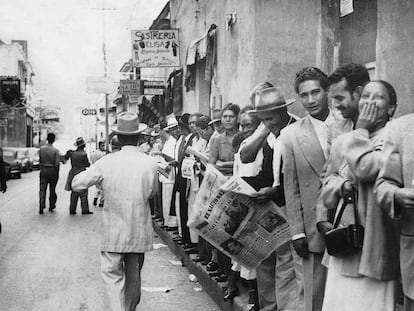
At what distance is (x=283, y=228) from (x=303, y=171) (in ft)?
2.54

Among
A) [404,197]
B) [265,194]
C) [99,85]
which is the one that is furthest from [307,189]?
[99,85]

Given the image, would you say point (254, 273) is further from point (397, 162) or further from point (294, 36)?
point (294, 36)

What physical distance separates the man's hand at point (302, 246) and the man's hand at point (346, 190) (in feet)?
3.09

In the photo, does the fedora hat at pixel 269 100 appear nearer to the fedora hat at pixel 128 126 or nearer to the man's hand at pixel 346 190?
the fedora hat at pixel 128 126

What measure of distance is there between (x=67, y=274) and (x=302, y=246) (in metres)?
5.36

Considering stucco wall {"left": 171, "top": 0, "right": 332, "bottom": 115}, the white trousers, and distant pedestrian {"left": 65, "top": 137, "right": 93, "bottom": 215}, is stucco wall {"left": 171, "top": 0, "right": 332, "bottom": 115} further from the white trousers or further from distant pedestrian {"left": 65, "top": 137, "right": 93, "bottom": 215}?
distant pedestrian {"left": 65, "top": 137, "right": 93, "bottom": 215}

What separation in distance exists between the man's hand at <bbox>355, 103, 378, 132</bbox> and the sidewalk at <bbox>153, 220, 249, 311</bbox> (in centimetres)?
315

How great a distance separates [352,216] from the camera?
3.58 m

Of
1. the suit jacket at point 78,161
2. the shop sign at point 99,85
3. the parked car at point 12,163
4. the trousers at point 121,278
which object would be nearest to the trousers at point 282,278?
the trousers at point 121,278

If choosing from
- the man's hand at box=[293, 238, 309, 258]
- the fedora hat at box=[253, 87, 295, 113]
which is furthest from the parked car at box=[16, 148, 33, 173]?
the man's hand at box=[293, 238, 309, 258]

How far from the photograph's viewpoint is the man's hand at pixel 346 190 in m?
3.58

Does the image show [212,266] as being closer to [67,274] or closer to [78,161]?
[67,274]

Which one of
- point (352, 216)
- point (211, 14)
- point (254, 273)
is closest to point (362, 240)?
point (352, 216)

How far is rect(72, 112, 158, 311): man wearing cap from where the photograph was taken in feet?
19.7
